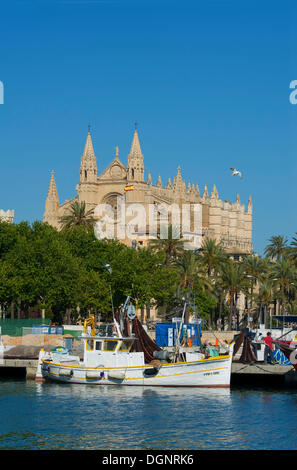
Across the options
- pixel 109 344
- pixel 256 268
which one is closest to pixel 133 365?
pixel 109 344

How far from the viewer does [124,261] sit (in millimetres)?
87375

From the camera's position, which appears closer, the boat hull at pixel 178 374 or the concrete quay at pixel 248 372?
the boat hull at pixel 178 374

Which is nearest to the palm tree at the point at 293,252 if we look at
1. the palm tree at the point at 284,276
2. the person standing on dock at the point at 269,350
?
the palm tree at the point at 284,276

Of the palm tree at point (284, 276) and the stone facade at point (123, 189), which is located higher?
the stone facade at point (123, 189)

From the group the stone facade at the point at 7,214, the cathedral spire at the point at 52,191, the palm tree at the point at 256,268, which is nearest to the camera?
the palm tree at the point at 256,268

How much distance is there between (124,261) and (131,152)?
50.4 m

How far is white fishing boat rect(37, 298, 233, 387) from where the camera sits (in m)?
49.4

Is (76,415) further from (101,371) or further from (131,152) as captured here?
(131,152)

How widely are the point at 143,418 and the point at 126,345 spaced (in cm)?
1171

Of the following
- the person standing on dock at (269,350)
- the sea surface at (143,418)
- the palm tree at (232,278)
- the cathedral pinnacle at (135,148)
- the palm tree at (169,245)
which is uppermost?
the cathedral pinnacle at (135,148)

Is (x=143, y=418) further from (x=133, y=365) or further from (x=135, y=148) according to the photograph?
(x=135, y=148)

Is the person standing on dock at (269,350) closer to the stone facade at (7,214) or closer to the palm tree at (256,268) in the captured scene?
the palm tree at (256,268)

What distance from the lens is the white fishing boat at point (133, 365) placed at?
49375mm

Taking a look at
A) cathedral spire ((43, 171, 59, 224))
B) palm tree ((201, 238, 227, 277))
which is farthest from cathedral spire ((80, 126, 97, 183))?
palm tree ((201, 238, 227, 277))
